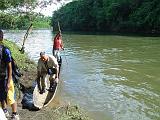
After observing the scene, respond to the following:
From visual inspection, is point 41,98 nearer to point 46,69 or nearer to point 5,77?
point 46,69

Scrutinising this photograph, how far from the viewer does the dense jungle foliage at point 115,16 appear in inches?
2522

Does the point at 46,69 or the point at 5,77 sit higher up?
the point at 5,77

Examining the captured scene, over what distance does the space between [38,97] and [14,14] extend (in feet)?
21.4

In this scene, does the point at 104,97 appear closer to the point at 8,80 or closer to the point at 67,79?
the point at 67,79

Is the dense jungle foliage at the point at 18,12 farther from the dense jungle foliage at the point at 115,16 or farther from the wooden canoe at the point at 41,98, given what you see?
the dense jungle foliage at the point at 115,16

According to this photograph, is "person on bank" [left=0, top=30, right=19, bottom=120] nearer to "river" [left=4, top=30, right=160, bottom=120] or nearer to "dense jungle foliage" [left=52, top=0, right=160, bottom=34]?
"river" [left=4, top=30, right=160, bottom=120]

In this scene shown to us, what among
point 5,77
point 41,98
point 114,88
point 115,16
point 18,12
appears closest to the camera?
point 5,77

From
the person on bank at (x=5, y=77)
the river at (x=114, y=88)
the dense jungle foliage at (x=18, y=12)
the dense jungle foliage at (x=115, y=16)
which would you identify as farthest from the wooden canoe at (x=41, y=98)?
the dense jungle foliage at (x=115, y=16)

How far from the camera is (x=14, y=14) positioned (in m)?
16.7

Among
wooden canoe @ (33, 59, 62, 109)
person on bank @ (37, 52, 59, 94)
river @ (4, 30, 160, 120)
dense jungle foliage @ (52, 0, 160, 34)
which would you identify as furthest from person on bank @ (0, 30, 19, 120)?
dense jungle foliage @ (52, 0, 160, 34)

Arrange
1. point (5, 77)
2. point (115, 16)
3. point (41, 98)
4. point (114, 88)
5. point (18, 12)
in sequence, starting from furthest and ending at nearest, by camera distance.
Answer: point (115, 16), point (18, 12), point (114, 88), point (41, 98), point (5, 77)

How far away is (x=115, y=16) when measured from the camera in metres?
77.5

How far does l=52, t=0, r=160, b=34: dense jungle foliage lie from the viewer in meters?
64.1

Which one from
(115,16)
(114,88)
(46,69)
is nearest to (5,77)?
(46,69)
